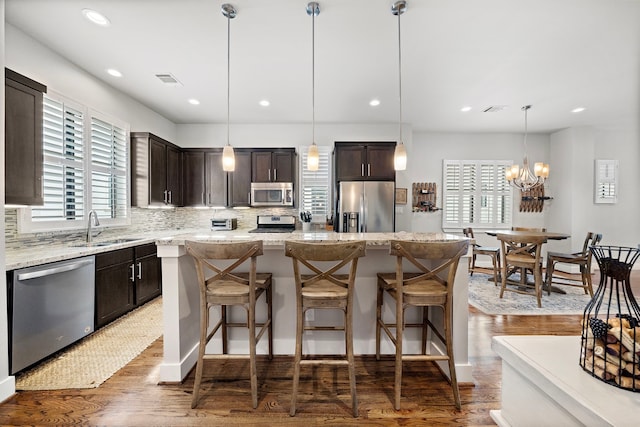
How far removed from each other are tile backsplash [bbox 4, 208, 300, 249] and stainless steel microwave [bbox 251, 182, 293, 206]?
38 cm

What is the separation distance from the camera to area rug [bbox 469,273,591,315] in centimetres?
346

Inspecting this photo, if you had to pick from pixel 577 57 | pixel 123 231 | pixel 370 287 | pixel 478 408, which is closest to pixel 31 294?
pixel 123 231

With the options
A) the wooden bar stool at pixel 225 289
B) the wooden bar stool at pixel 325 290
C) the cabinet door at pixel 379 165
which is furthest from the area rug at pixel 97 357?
the cabinet door at pixel 379 165

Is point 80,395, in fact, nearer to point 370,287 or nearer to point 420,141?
point 370,287

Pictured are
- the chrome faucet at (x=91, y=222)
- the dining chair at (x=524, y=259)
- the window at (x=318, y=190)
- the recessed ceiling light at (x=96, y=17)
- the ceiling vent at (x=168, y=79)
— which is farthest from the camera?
the window at (x=318, y=190)

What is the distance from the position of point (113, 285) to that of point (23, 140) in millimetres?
1582

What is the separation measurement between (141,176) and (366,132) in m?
3.95

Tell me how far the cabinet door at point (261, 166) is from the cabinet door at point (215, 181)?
1.79ft

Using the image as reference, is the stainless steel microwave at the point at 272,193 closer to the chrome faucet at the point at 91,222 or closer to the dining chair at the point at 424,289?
the chrome faucet at the point at 91,222

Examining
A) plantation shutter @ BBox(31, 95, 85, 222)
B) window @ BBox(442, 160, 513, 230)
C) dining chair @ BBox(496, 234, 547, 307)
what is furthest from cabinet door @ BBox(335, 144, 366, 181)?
plantation shutter @ BBox(31, 95, 85, 222)

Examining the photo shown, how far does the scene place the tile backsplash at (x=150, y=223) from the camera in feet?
8.32

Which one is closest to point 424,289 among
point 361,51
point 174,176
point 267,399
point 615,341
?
point 615,341

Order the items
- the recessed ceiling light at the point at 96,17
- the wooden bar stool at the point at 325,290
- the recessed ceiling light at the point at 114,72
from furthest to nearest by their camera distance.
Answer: the recessed ceiling light at the point at 114,72
the recessed ceiling light at the point at 96,17
the wooden bar stool at the point at 325,290

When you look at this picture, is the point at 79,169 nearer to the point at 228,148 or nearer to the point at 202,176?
the point at 202,176
